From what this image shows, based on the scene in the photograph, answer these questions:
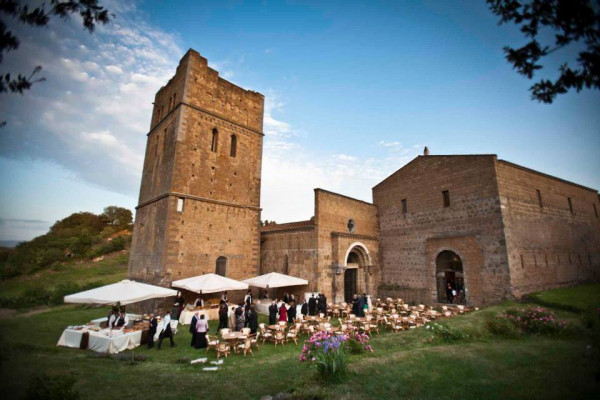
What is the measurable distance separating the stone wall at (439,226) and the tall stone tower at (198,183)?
10.6 m

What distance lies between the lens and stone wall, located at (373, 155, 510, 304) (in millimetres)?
16031

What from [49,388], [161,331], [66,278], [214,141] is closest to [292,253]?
[214,141]

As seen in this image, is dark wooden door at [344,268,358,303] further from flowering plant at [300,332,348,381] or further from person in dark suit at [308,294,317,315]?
flowering plant at [300,332,348,381]

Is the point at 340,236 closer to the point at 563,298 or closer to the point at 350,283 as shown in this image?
the point at 350,283

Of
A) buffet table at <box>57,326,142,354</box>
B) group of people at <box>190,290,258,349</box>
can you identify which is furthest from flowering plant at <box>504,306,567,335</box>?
buffet table at <box>57,326,142,354</box>

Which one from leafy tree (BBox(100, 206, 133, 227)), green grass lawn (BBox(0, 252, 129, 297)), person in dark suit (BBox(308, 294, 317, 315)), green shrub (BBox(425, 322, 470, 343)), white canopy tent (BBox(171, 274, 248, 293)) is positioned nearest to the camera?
green shrub (BBox(425, 322, 470, 343))

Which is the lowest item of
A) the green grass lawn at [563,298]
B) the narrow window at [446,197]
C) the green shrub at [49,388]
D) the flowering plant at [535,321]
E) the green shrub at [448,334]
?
the green shrub at [448,334]

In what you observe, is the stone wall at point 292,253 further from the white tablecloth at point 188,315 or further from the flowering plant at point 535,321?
the flowering plant at point 535,321

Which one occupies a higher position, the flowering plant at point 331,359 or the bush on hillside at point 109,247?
the bush on hillside at point 109,247

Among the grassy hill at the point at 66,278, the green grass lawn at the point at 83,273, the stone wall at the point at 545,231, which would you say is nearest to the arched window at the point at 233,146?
the grassy hill at the point at 66,278

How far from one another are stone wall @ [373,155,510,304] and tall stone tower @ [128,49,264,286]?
10648 mm

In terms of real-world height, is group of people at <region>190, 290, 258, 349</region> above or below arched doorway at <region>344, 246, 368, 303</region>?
below

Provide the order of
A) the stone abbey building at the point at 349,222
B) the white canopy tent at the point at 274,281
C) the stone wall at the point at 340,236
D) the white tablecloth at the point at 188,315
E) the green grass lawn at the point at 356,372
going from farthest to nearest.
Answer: the stone wall at the point at 340,236
the stone abbey building at the point at 349,222
the white canopy tent at the point at 274,281
the white tablecloth at the point at 188,315
the green grass lawn at the point at 356,372

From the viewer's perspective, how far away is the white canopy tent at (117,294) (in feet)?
31.0
